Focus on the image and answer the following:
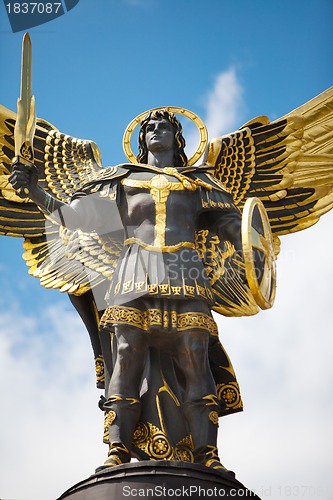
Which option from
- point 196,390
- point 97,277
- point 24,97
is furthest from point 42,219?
point 196,390

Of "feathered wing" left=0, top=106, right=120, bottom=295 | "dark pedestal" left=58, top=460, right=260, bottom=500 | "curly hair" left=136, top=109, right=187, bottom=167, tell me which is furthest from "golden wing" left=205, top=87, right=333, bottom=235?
"dark pedestal" left=58, top=460, right=260, bottom=500

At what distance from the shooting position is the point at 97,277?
12.4m

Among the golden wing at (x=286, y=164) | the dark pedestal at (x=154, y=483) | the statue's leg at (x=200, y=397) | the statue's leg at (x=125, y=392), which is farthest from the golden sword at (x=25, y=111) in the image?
the dark pedestal at (x=154, y=483)

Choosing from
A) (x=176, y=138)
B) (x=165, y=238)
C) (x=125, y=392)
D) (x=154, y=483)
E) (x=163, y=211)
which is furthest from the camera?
(x=176, y=138)

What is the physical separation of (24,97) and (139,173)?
1.45 m

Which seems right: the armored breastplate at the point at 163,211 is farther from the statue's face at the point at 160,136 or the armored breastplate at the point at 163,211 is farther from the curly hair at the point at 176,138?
the curly hair at the point at 176,138

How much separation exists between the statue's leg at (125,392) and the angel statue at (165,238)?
0.04 feet

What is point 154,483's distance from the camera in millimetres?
10281

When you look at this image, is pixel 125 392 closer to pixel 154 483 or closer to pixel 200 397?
pixel 200 397

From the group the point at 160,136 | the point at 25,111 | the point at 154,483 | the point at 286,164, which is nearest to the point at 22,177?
the point at 25,111

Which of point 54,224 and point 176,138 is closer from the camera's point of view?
point 176,138

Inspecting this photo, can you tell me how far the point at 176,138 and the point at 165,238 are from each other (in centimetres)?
138

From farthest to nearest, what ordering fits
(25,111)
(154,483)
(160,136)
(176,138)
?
(176,138) < (160,136) < (25,111) < (154,483)

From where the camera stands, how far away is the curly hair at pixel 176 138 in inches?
495
